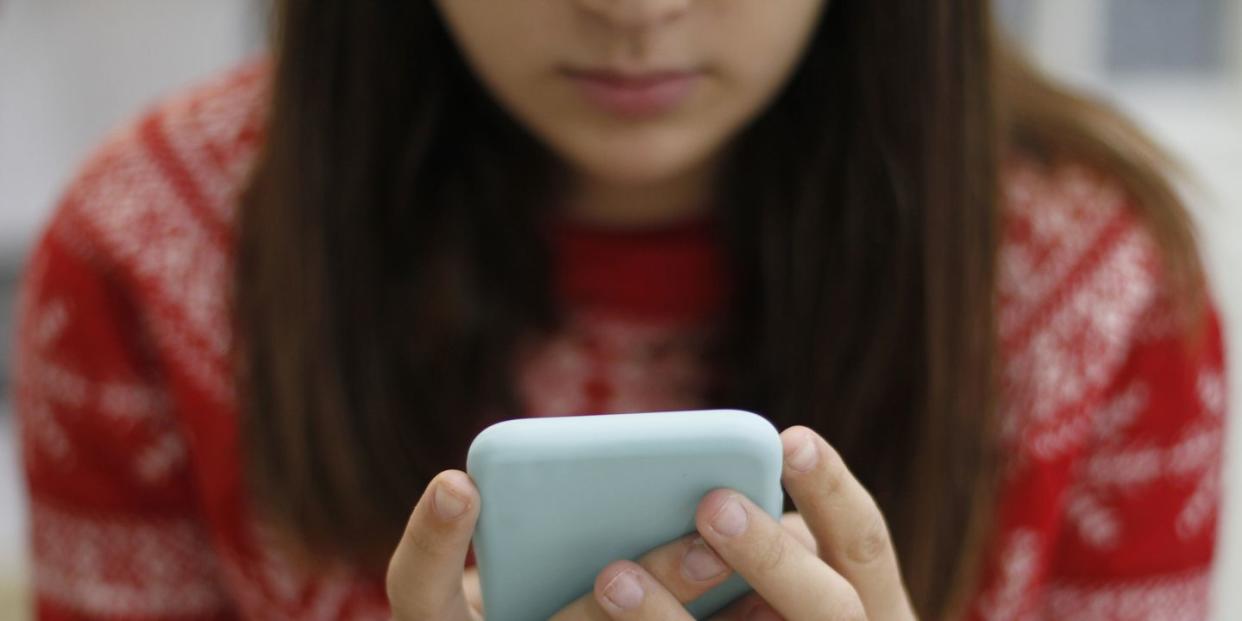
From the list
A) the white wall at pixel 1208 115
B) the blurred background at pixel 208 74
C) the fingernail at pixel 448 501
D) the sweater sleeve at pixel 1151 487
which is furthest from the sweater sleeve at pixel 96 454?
the white wall at pixel 1208 115

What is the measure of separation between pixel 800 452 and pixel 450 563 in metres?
0.12

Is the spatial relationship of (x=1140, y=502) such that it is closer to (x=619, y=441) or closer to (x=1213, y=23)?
(x=619, y=441)

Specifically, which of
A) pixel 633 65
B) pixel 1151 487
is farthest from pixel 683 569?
pixel 1151 487

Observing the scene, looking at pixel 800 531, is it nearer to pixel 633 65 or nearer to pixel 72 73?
pixel 633 65

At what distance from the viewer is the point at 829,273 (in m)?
0.66

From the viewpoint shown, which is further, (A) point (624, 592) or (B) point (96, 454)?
(B) point (96, 454)

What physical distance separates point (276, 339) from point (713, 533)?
1.10 feet

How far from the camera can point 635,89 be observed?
541 millimetres

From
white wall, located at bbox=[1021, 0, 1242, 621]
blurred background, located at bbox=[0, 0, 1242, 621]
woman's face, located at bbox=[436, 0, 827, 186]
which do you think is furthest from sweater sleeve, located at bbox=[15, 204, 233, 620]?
white wall, located at bbox=[1021, 0, 1242, 621]

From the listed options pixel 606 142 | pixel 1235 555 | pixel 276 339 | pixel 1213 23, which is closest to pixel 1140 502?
pixel 606 142

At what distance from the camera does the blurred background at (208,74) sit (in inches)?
60.6

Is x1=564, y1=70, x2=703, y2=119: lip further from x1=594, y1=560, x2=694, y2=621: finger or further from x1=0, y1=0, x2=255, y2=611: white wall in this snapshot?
x1=0, y1=0, x2=255, y2=611: white wall

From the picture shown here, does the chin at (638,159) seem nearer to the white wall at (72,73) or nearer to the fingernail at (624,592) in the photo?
the fingernail at (624,592)

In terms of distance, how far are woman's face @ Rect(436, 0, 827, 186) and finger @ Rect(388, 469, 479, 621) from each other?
22 centimetres
